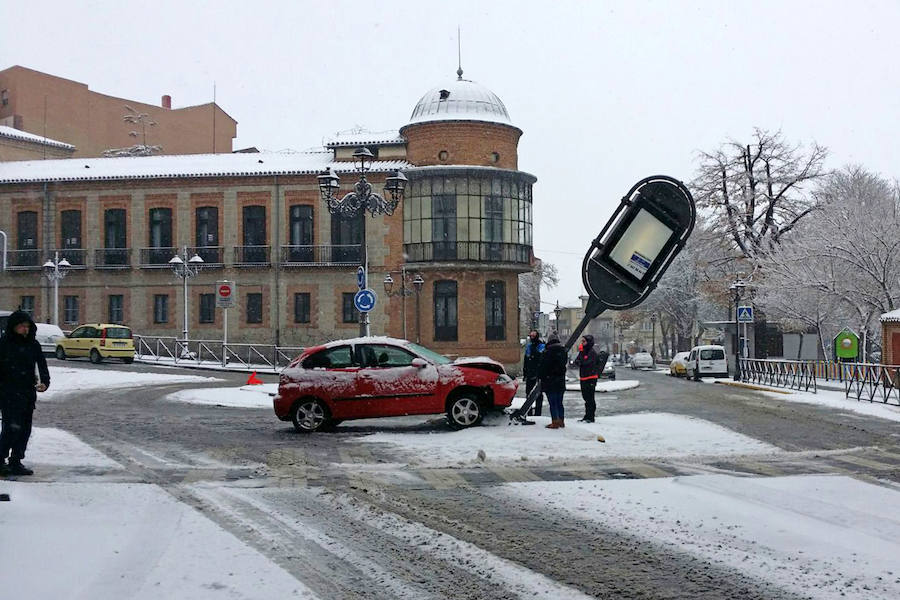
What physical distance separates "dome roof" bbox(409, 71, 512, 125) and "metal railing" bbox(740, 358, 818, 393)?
17454 mm

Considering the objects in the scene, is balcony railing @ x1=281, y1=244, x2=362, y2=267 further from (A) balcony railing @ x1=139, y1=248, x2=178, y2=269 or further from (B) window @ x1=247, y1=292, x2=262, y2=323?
(A) balcony railing @ x1=139, y1=248, x2=178, y2=269

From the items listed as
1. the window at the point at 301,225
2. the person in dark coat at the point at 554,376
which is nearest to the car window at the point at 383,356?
the person in dark coat at the point at 554,376

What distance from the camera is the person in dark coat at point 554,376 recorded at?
46.9ft

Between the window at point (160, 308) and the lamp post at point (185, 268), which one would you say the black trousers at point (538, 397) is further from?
the window at point (160, 308)

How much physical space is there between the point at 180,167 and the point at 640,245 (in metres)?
36.4

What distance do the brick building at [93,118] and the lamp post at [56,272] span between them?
21.0m

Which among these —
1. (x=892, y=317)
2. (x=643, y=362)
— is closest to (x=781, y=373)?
(x=892, y=317)

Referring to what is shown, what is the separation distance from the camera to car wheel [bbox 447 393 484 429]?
14281 mm

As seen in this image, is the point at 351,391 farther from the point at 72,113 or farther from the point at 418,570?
the point at 72,113

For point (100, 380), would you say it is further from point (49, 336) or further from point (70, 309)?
point (70, 309)

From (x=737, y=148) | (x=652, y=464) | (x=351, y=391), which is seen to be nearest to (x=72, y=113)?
(x=737, y=148)

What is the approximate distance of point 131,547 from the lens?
6473mm

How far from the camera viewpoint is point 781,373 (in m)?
31.0

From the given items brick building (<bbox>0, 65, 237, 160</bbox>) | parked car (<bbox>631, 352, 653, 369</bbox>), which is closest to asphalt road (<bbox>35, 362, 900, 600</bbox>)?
brick building (<bbox>0, 65, 237, 160</bbox>)
